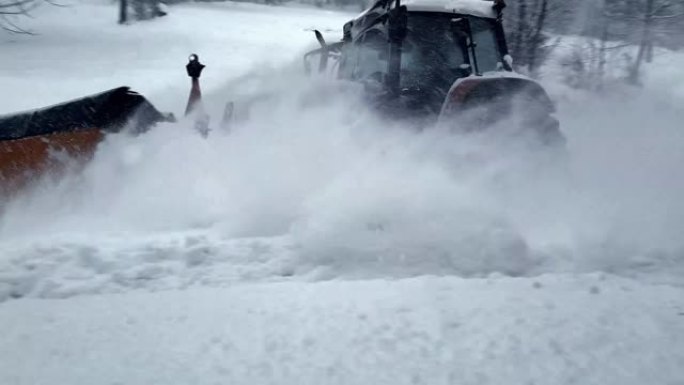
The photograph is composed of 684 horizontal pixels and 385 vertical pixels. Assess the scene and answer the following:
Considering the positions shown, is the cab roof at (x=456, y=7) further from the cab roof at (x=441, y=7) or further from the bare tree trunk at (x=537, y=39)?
the bare tree trunk at (x=537, y=39)

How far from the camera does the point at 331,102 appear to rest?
633cm

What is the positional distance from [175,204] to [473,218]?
245cm

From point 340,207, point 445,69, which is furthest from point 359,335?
point 445,69

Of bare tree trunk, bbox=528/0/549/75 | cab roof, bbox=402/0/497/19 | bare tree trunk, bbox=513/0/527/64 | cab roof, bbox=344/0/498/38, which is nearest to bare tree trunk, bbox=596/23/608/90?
bare tree trunk, bbox=528/0/549/75

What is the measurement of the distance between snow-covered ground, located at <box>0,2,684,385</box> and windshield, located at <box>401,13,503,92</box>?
64cm

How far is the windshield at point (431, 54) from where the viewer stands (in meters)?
5.95

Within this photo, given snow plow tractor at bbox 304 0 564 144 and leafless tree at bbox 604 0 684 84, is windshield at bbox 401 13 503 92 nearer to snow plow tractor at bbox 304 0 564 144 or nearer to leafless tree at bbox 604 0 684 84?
snow plow tractor at bbox 304 0 564 144

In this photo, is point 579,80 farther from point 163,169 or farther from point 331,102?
point 163,169

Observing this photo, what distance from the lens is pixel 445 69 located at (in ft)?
19.7

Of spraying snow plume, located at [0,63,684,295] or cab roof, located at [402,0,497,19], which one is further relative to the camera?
cab roof, located at [402,0,497,19]

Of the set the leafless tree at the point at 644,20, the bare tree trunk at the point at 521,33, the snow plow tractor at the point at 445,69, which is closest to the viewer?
the snow plow tractor at the point at 445,69

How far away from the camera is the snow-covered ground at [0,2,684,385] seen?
3072 millimetres

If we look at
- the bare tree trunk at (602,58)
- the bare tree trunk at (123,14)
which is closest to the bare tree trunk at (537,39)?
the bare tree trunk at (602,58)

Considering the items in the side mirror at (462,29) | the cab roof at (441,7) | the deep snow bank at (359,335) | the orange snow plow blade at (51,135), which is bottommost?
the deep snow bank at (359,335)
